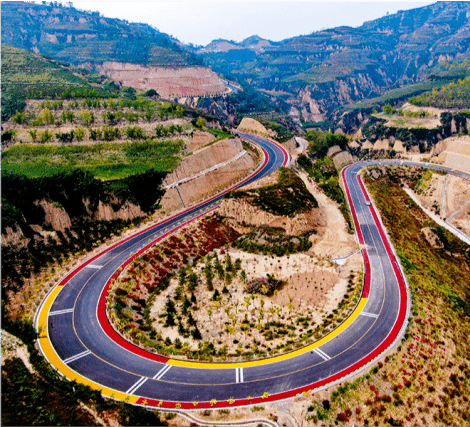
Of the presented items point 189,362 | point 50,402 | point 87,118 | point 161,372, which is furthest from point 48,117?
point 50,402

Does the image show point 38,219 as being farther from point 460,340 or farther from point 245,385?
point 460,340

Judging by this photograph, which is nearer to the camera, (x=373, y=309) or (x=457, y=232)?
(x=373, y=309)

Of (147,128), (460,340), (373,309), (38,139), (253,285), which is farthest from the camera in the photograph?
(147,128)

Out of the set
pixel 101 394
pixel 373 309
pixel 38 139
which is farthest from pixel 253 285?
pixel 38 139

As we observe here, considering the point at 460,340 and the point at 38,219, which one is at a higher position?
the point at 38,219

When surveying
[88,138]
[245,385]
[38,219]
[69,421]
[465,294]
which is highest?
[88,138]

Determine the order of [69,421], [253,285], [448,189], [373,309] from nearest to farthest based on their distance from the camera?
[69,421], [373,309], [253,285], [448,189]
